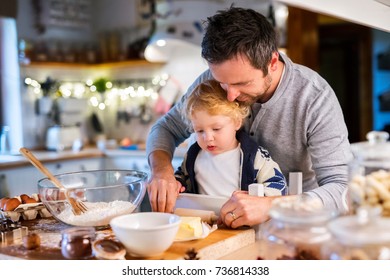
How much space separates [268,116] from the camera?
1526mm

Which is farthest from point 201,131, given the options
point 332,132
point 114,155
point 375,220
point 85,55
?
point 85,55

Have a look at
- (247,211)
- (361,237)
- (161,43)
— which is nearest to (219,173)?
(247,211)

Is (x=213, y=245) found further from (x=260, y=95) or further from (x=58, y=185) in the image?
(x=260, y=95)

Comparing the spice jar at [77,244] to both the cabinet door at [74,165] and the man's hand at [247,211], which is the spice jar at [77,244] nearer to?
the man's hand at [247,211]

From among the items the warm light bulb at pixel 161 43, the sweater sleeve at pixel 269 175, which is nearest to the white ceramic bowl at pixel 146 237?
the sweater sleeve at pixel 269 175

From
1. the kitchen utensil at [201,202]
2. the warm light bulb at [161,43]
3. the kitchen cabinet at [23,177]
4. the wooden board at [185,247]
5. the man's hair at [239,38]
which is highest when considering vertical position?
the warm light bulb at [161,43]

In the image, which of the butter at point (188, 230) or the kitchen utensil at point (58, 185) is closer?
the butter at point (188, 230)

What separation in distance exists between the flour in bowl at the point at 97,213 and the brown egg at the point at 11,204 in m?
0.19

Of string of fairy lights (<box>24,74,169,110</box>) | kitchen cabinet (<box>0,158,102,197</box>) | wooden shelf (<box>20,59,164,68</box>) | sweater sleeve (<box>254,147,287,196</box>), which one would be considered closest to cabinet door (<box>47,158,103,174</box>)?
kitchen cabinet (<box>0,158,102,197</box>)

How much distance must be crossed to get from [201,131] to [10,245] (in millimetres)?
589

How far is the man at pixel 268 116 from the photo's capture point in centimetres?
126
